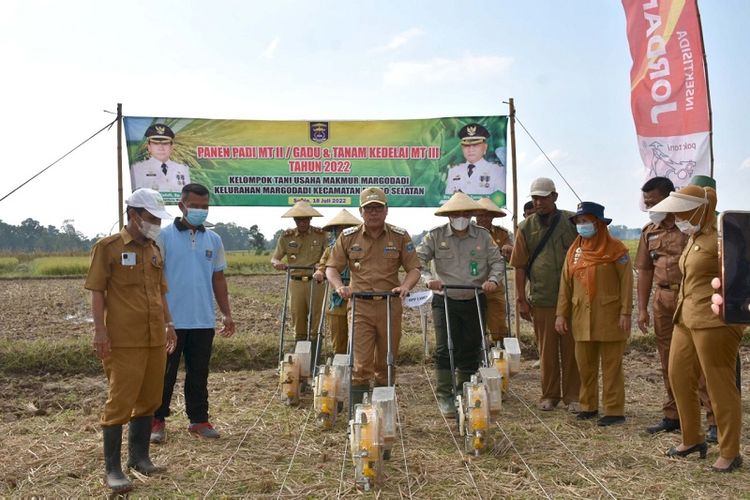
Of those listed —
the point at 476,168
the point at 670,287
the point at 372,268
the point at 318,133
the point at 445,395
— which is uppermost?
the point at 318,133

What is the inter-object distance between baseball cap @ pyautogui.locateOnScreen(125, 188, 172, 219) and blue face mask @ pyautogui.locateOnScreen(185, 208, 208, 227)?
3.42ft

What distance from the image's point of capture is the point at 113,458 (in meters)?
4.37

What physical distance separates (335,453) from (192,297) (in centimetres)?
162

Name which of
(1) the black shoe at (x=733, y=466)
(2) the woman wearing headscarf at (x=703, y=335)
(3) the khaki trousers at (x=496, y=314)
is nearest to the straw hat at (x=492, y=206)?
(3) the khaki trousers at (x=496, y=314)

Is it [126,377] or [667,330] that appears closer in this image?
[126,377]

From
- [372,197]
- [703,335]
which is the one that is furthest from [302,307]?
[703,335]

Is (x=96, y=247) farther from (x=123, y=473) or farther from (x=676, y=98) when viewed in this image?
(x=676, y=98)

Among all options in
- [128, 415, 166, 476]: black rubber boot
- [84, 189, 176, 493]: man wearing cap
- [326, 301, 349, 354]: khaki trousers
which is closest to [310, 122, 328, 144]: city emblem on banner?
[326, 301, 349, 354]: khaki trousers

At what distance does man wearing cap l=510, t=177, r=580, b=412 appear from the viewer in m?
6.56

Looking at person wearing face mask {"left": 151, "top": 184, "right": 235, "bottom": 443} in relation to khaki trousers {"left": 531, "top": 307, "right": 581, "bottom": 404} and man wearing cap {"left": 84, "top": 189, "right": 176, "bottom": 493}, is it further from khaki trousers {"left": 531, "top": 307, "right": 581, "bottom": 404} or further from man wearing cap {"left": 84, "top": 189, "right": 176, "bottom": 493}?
khaki trousers {"left": 531, "top": 307, "right": 581, "bottom": 404}

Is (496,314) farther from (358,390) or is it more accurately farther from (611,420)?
(358,390)

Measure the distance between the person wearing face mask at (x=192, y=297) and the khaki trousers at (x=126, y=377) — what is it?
95 centimetres

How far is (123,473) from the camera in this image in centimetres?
440

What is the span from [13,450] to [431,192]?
597 cm
